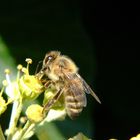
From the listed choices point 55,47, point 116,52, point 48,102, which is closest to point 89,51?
point 55,47

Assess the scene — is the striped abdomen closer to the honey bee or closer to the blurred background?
the honey bee

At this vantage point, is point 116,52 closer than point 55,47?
No

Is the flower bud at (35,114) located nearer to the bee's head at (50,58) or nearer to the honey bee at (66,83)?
the honey bee at (66,83)

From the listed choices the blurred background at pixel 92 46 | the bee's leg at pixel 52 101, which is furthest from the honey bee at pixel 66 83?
the blurred background at pixel 92 46

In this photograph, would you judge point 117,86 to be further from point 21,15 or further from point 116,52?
point 21,15

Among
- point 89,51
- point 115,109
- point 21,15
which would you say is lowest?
point 115,109

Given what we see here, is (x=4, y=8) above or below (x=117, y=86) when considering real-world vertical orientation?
above
